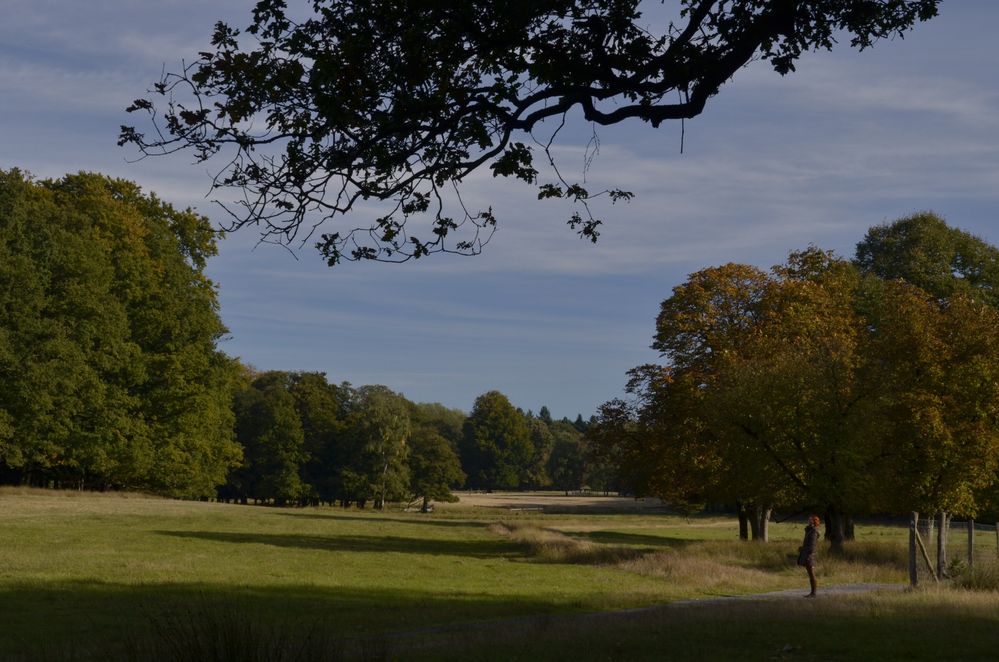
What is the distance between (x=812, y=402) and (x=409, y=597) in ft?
55.0

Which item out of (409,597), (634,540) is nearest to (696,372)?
(634,540)

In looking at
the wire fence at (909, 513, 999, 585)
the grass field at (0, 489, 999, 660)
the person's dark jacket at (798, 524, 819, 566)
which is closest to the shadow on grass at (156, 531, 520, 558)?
the grass field at (0, 489, 999, 660)

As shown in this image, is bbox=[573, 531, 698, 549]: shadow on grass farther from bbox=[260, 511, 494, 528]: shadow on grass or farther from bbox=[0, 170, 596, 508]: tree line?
bbox=[0, 170, 596, 508]: tree line

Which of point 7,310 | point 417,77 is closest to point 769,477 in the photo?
point 417,77

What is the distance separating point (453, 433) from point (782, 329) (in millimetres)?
130355

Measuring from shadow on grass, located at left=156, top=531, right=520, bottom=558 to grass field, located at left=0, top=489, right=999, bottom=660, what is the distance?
13 centimetres

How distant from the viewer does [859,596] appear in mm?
24547

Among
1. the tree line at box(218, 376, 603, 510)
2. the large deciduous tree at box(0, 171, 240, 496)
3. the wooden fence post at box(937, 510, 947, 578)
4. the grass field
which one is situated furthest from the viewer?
the tree line at box(218, 376, 603, 510)

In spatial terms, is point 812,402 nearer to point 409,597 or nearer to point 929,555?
point 929,555

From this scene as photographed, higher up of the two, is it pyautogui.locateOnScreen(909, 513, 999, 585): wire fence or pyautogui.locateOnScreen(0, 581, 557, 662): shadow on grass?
pyautogui.locateOnScreen(909, 513, 999, 585): wire fence

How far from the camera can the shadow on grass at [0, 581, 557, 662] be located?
1811cm

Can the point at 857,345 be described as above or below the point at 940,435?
above

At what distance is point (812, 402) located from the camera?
3619cm

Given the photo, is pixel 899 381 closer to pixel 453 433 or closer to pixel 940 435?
pixel 940 435
